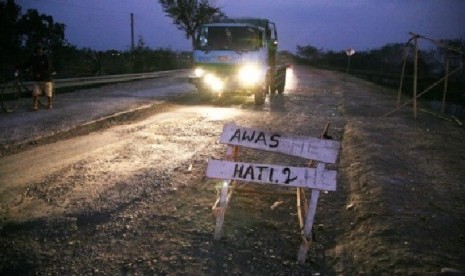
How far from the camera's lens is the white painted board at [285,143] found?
3734mm

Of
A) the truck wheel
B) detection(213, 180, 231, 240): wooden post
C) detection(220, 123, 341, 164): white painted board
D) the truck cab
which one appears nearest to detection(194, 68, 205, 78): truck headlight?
the truck cab

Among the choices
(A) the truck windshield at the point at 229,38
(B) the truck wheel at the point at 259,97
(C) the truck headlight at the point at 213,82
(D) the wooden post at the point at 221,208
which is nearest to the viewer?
(D) the wooden post at the point at 221,208

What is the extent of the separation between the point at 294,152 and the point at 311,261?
1089mm

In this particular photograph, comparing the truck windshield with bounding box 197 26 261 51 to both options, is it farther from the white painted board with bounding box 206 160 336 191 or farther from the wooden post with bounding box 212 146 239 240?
the white painted board with bounding box 206 160 336 191

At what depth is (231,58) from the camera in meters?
13.4

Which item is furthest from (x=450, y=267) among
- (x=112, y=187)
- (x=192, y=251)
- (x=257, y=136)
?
(x=112, y=187)

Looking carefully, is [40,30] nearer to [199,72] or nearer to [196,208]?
[199,72]

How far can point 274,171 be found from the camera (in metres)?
3.90

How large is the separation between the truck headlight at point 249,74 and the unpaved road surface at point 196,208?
4548mm

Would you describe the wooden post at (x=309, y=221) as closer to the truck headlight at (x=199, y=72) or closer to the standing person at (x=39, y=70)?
the standing person at (x=39, y=70)

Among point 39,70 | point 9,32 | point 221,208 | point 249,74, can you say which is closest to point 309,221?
point 221,208

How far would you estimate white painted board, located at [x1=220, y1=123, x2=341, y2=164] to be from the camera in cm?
373

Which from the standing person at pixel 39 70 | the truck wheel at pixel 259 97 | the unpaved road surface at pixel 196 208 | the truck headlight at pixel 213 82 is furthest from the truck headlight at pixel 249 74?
the standing person at pixel 39 70

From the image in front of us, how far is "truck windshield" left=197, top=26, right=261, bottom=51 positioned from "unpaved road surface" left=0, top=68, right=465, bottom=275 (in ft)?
16.6
